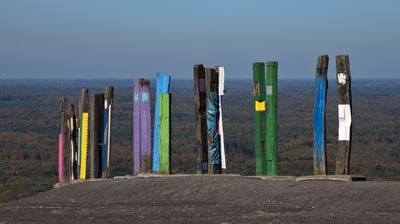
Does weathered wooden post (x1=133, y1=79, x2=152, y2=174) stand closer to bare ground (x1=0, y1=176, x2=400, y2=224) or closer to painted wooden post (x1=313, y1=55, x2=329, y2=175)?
bare ground (x1=0, y1=176, x2=400, y2=224)

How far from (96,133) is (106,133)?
18 centimetres

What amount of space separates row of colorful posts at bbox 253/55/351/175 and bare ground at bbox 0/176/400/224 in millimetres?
612

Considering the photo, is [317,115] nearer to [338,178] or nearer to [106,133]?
[338,178]

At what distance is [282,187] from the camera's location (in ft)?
47.8

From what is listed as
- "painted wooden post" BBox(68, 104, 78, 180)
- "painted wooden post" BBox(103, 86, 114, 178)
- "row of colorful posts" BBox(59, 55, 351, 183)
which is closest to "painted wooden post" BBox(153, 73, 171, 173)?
"row of colorful posts" BBox(59, 55, 351, 183)

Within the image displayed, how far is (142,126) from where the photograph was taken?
17.8m

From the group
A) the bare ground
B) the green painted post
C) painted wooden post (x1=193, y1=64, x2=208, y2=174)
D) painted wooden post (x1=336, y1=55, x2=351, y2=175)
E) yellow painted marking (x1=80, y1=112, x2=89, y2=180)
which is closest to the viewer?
the bare ground

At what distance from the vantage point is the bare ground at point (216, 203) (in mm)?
12281

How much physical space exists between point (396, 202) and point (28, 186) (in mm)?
24297

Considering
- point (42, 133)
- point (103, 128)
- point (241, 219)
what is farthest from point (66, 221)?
point (42, 133)

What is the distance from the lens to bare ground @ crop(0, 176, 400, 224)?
1228 centimetres

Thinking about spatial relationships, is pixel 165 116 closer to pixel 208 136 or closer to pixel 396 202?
pixel 208 136

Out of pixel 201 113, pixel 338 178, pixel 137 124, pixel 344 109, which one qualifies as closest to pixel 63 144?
pixel 137 124

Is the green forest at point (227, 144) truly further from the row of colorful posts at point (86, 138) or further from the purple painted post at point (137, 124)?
the purple painted post at point (137, 124)
